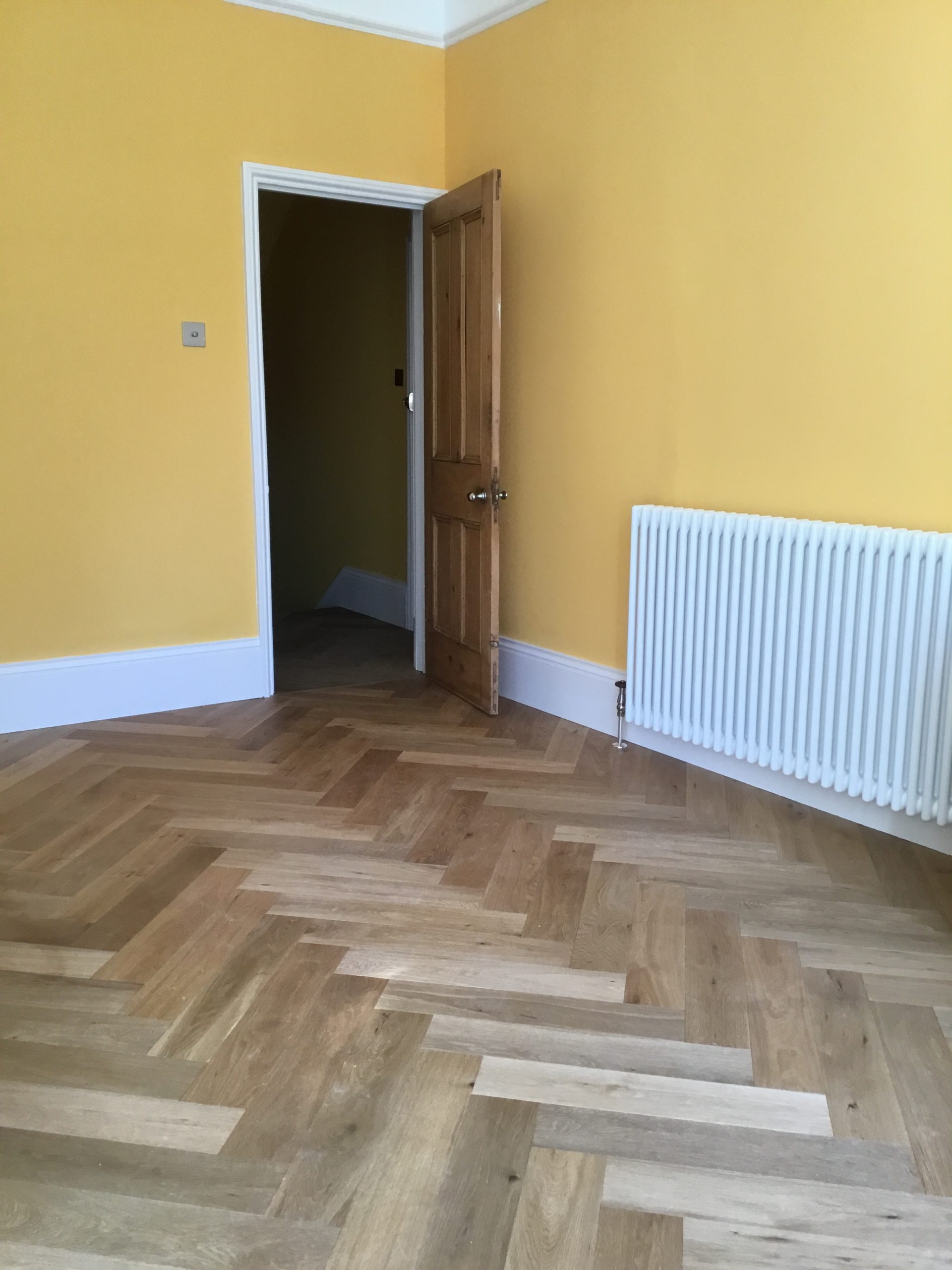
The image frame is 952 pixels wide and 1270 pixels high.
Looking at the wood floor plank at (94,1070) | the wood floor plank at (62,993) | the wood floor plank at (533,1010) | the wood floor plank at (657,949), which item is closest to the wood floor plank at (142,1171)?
the wood floor plank at (94,1070)

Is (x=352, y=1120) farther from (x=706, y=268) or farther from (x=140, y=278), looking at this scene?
(x=140, y=278)

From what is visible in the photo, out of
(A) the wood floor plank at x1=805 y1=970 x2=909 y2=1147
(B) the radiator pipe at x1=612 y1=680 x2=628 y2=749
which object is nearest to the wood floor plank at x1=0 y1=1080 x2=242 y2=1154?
(A) the wood floor plank at x1=805 y1=970 x2=909 y2=1147

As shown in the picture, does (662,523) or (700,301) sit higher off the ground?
(700,301)

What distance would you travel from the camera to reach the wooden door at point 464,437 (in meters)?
3.99

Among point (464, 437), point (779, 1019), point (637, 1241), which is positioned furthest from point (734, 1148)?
point (464, 437)

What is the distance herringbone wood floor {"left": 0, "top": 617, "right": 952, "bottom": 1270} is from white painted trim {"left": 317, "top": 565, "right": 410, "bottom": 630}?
2.50 meters

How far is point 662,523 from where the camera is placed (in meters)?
3.49

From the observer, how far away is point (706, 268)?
342 centimetres

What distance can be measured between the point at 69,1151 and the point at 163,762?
2.00m

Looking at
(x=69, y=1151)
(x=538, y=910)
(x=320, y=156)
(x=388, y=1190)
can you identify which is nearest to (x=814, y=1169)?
(x=388, y=1190)

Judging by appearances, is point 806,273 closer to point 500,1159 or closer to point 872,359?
point 872,359

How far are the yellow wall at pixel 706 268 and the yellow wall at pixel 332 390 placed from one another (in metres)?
1.35

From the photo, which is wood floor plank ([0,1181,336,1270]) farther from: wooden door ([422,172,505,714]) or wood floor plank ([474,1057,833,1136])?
wooden door ([422,172,505,714])

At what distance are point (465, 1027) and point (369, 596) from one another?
14.1 feet
